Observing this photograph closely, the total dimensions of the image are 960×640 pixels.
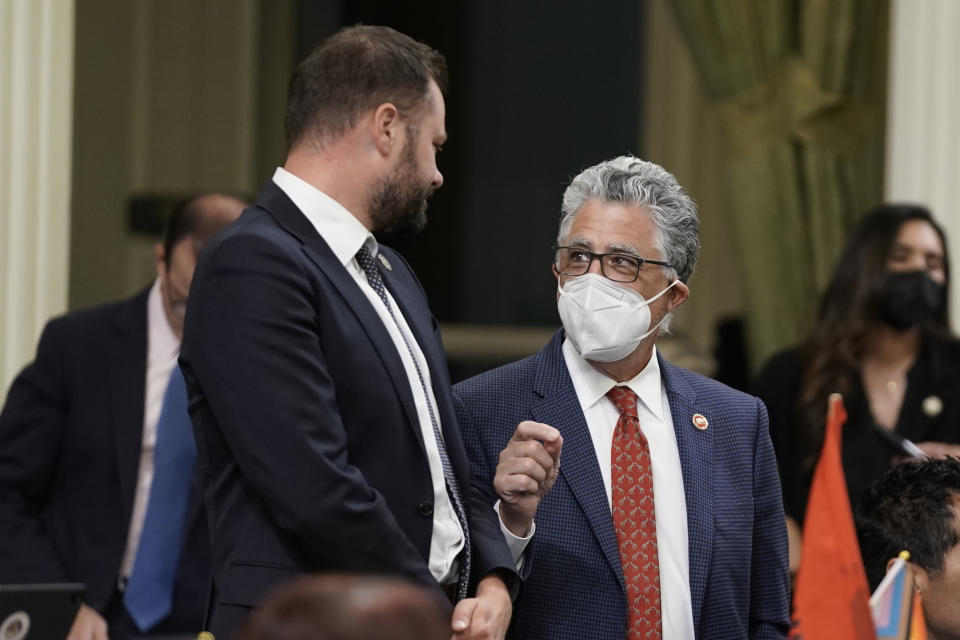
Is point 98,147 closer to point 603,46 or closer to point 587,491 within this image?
point 603,46

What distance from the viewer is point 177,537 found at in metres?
3.42

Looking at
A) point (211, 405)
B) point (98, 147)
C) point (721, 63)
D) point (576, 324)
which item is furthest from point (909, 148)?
point (98, 147)

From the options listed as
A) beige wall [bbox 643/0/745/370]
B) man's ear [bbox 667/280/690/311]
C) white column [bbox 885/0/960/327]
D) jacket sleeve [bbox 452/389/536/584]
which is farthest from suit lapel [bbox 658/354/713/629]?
beige wall [bbox 643/0/745/370]

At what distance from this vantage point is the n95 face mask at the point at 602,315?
2.49 m

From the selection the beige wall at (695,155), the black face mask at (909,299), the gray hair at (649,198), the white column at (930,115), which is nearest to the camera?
the gray hair at (649,198)

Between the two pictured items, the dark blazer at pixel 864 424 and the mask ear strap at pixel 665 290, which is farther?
the dark blazer at pixel 864 424

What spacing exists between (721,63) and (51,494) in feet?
9.44

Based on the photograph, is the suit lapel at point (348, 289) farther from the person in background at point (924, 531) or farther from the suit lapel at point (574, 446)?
the person in background at point (924, 531)

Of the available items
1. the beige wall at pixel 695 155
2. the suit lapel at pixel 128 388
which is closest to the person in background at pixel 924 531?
the suit lapel at pixel 128 388

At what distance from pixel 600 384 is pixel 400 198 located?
48 cm

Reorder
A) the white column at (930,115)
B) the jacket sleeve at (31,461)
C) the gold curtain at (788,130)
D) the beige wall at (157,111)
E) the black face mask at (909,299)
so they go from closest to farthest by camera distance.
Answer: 1. the jacket sleeve at (31,461)
2. the black face mask at (909,299)
3. the white column at (930,115)
4. the gold curtain at (788,130)
5. the beige wall at (157,111)

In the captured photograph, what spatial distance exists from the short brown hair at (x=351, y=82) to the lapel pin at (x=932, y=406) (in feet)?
6.40

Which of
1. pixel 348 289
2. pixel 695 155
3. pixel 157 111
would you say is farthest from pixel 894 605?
pixel 157 111

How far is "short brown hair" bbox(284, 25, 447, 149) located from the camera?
2.40 m
